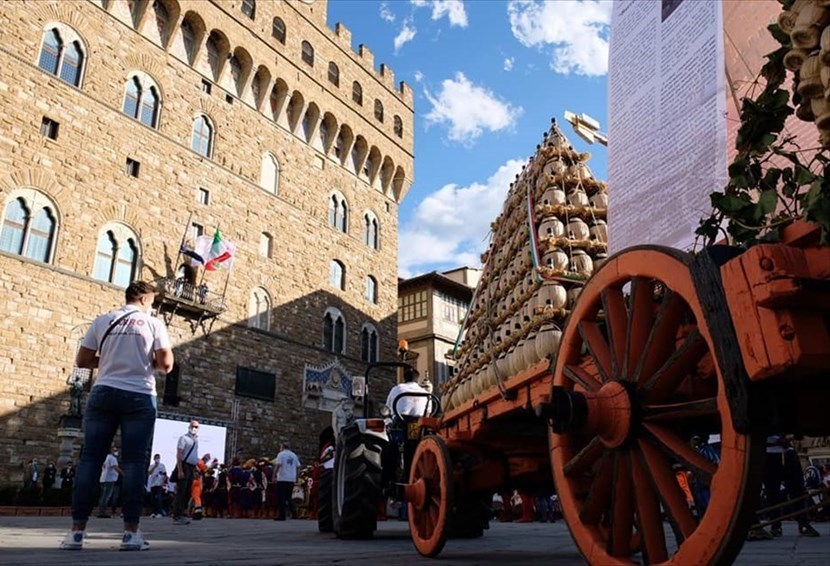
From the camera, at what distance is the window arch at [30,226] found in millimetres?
16781

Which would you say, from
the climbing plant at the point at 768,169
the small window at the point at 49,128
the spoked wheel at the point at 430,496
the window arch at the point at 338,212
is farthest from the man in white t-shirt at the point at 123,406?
the window arch at the point at 338,212

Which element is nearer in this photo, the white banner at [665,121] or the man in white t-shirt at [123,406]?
the white banner at [665,121]

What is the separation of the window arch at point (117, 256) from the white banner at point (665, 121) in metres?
17.9

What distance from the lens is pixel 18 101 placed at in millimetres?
17422

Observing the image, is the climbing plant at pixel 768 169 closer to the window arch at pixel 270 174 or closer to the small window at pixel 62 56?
the small window at pixel 62 56

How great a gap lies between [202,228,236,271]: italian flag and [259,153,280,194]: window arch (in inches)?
140

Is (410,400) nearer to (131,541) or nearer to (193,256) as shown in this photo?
(131,541)

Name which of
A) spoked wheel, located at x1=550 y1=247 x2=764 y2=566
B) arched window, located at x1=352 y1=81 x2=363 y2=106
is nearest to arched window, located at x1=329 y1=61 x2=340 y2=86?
arched window, located at x1=352 y1=81 x2=363 y2=106

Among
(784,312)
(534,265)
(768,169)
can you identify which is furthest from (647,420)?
(534,265)

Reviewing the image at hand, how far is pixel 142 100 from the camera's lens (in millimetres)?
20984

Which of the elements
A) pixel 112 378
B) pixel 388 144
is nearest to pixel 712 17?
pixel 112 378

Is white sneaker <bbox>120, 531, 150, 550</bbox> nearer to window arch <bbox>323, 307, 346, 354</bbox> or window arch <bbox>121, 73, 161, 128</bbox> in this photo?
window arch <bbox>121, 73, 161, 128</bbox>

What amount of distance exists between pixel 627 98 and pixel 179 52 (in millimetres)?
21999

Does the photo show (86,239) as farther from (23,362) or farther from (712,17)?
(712,17)
